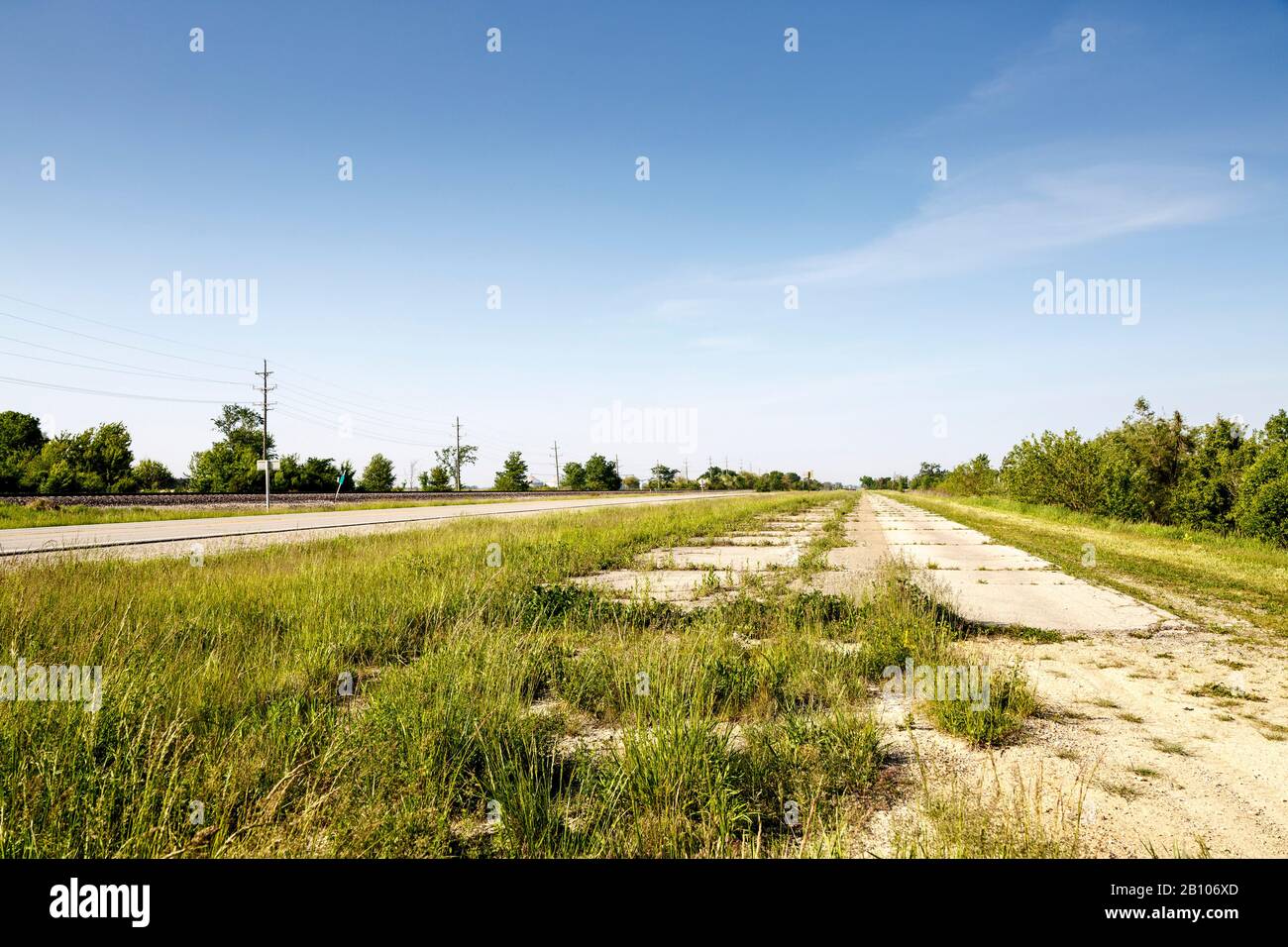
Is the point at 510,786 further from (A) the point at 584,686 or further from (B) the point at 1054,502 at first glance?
(B) the point at 1054,502

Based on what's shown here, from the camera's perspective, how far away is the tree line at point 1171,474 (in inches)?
635

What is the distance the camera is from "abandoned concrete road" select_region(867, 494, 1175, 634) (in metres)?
7.18

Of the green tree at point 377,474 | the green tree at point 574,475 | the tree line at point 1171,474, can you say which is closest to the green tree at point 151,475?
the green tree at point 377,474

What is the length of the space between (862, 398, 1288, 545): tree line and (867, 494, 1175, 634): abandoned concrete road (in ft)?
25.6

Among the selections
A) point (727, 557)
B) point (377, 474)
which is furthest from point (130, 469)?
point (727, 557)

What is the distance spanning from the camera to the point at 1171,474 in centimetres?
2917

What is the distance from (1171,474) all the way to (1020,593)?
2925cm

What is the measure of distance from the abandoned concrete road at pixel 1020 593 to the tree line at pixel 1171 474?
25.6 ft

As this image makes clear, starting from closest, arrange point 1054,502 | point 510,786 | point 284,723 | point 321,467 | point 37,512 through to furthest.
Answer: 1. point 510,786
2. point 284,723
3. point 37,512
4. point 1054,502
5. point 321,467

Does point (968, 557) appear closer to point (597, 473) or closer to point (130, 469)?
point (130, 469)

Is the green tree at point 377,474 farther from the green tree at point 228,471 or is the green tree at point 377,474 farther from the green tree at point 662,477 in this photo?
the green tree at point 662,477

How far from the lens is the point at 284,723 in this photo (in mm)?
3287
